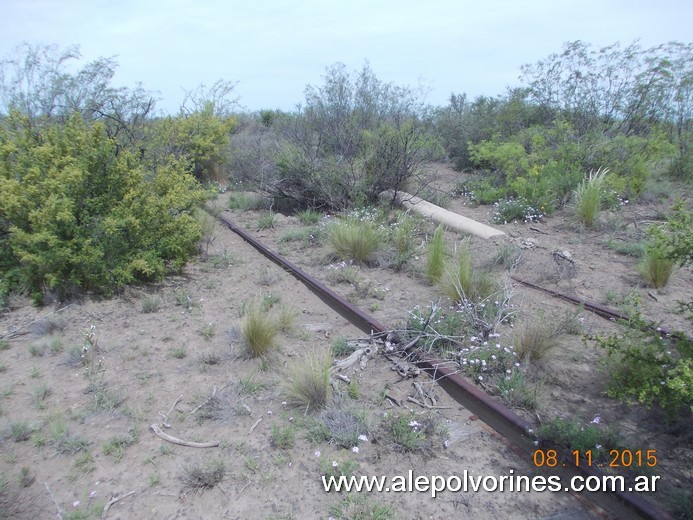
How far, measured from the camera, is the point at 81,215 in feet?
23.1

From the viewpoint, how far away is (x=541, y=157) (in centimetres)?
1277

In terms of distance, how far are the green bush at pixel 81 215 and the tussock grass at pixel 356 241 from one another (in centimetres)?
239

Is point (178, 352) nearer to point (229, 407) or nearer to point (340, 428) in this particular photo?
point (229, 407)

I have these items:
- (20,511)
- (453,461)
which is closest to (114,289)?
(20,511)

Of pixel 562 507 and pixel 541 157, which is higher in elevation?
pixel 541 157

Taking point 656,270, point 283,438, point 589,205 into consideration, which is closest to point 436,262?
point 656,270

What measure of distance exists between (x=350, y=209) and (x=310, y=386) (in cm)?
739

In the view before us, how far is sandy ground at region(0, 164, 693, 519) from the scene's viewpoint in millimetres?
3467

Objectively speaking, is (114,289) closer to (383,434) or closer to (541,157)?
(383,434)

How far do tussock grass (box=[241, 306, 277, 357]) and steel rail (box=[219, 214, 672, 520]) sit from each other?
1185mm

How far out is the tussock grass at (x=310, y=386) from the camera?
4.45 metres

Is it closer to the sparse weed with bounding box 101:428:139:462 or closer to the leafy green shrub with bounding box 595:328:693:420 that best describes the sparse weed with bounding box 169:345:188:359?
the sparse weed with bounding box 101:428:139:462

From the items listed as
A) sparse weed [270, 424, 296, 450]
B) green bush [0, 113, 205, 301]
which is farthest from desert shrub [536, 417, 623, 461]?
green bush [0, 113, 205, 301]

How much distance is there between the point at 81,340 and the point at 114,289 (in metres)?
1.34
